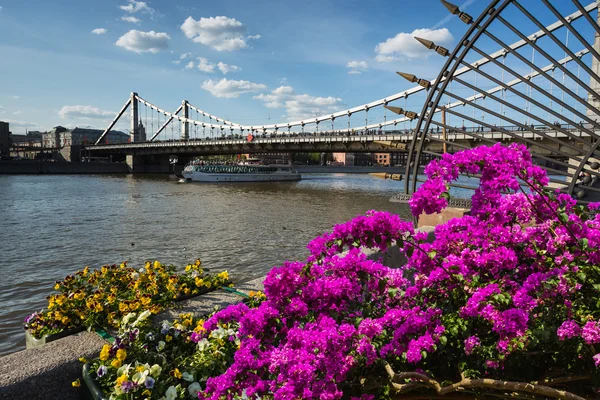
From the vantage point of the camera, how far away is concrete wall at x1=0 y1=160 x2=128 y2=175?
6024 cm

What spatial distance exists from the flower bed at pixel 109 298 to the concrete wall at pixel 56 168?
220 ft

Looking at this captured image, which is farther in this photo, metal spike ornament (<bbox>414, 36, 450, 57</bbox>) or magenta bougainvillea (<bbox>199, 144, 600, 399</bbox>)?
metal spike ornament (<bbox>414, 36, 450, 57</bbox>)

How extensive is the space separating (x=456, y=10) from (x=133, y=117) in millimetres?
94883

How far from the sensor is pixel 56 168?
6444cm

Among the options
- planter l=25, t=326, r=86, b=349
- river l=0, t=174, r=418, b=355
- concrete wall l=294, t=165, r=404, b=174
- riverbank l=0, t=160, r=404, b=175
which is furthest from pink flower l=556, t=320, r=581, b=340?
concrete wall l=294, t=165, r=404, b=174

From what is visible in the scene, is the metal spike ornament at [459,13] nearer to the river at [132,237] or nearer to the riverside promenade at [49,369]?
the riverside promenade at [49,369]

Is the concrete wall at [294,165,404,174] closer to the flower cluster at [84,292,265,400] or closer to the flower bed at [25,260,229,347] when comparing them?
the flower bed at [25,260,229,347]

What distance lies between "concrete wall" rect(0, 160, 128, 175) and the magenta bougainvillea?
69.3 meters

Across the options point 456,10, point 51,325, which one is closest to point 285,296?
point 51,325

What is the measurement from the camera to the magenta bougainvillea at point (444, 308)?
187 cm

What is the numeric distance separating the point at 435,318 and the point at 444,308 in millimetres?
322

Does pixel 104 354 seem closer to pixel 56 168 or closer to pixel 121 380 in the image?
pixel 121 380

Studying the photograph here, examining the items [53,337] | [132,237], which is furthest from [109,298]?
A: [132,237]

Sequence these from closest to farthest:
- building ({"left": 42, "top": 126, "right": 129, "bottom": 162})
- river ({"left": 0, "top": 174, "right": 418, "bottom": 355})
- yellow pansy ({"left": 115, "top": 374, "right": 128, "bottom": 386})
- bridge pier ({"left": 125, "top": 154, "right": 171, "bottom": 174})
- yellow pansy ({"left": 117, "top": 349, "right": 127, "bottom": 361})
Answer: yellow pansy ({"left": 115, "top": 374, "right": 128, "bottom": 386}) < yellow pansy ({"left": 117, "top": 349, "right": 127, "bottom": 361}) < river ({"left": 0, "top": 174, "right": 418, "bottom": 355}) < bridge pier ({"left": 125, "top": 154, "right": 171, "bottom": 174}) < building ({"left": 42, "top": 126, "right": 129, "bottom": 162})
